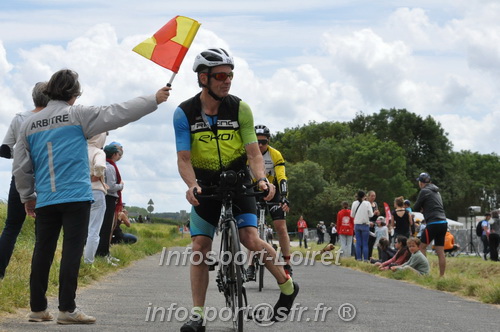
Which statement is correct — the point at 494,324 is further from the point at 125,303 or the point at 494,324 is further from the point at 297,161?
the point at 297,161

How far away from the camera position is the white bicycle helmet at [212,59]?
6.79 meters

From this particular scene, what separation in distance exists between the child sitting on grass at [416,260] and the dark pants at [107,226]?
583 centimetres

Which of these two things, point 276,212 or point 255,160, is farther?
point 276,212

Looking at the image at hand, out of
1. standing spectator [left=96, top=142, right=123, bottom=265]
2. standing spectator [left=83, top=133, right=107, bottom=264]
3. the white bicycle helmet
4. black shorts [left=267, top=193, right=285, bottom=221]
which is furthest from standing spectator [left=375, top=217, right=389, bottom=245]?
the white bicycle helmet

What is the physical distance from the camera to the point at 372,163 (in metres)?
102

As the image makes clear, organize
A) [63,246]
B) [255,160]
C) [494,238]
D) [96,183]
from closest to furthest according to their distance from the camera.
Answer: [255,160], [63,246], [96,183], [494,238]

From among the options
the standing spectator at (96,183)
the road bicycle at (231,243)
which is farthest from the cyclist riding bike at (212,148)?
the standing spectator at (96,183)

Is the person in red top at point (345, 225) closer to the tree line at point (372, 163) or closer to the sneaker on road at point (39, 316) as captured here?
the sneaker on road at point (39, 316)

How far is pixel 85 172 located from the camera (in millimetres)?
7285

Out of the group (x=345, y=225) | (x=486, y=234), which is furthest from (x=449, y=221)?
(x=345, y=225)

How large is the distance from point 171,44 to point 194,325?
237 centimetres

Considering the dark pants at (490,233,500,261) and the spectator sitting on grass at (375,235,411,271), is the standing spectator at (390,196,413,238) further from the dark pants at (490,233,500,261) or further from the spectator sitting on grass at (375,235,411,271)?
the dark pants at (490,233,500,261)

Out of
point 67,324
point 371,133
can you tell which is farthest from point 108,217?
point 371,133

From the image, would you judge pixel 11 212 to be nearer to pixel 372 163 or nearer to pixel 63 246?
pixel 63 246
